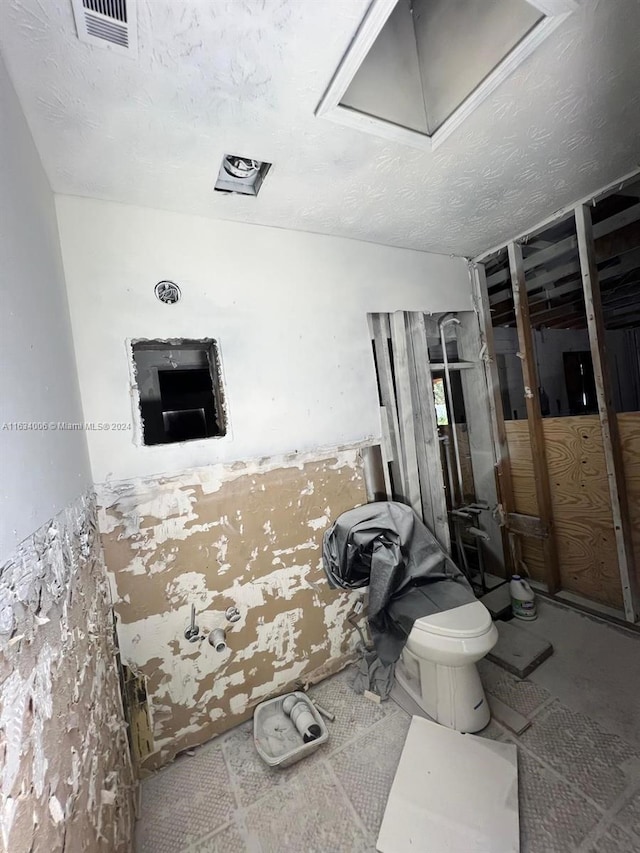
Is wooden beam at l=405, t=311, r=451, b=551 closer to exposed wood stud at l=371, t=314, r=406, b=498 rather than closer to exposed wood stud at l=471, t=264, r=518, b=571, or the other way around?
exposed wood stud at l=371, t=314, r=406, b=498

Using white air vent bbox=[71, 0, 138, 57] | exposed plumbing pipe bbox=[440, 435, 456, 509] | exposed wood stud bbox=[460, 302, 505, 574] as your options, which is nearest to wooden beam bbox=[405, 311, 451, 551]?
exposed plumbing pipe bbox=[440, 435, 456, 509]

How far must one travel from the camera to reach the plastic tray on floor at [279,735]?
1364 millimetres

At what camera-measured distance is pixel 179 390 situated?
1.74 metres

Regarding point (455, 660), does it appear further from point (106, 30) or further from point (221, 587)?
point (106, 30)

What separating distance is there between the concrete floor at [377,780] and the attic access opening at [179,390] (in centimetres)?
135

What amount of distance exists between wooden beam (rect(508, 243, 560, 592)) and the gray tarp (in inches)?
34.2

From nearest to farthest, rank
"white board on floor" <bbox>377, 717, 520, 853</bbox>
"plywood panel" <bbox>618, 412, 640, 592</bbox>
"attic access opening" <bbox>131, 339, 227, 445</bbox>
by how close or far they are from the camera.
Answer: "white board on floor" <bbox>377, 717, 520, 853</bbox> → "attic access opening" <bbox>131, 339, 227, 445</bbox> → "plywood panel" <bbox>618, 412, 640, 592</bbox>

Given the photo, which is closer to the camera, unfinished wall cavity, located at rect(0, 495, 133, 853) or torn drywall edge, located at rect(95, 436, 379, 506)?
unfinished wall cavity, located at rect(0, 495, 133, 853)

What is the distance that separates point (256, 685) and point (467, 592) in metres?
1.08

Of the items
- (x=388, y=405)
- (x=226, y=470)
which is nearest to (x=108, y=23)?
(x=226, y=470)

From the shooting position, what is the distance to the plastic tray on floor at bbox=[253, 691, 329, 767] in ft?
4.48

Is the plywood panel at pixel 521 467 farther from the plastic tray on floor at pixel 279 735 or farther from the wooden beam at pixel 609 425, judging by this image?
the plastic tray on floor at pixel 279 735

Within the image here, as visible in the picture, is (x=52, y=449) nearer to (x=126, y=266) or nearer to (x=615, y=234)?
(x=126, y=266)

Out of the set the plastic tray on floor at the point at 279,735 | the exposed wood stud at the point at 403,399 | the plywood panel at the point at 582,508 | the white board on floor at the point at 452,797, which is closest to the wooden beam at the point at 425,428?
the exposed wood stud at the point at 403,399
